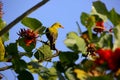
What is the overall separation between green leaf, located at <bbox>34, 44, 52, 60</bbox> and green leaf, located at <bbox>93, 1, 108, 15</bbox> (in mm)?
360

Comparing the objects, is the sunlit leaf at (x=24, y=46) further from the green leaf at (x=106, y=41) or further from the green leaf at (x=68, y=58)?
the green leaf at (x=106, y=41)

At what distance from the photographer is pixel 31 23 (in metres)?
1.47

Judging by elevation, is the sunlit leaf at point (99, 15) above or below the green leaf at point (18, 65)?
above

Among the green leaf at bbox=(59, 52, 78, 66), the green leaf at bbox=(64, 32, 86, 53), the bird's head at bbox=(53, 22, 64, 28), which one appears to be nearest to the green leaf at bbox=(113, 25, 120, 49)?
the green leaf at bbox=(64, 32, 86, 53)

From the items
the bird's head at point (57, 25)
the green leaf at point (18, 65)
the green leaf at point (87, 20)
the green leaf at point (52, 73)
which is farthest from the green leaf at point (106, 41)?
the bird's head at point (57, 25)

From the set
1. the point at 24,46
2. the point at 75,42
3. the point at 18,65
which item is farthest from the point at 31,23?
the point at 75,42

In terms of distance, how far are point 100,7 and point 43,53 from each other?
16.2 inches

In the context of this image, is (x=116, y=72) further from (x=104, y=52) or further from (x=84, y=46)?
(x=84, y=46)

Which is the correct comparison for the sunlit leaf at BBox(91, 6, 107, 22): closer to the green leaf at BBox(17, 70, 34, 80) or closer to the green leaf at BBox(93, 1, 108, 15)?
the green leaf at BBox(93, 1, 108, 15)

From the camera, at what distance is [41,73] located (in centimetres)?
124

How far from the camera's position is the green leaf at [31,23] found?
4.81ft

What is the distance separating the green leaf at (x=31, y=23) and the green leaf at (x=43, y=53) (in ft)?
0.33

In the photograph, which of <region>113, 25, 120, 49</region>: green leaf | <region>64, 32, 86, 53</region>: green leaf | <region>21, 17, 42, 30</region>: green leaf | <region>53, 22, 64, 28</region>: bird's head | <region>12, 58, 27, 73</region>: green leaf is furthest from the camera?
<region>53, 22, 64, 28</region>: bird's head

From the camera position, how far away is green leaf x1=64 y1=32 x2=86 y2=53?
107 cm
